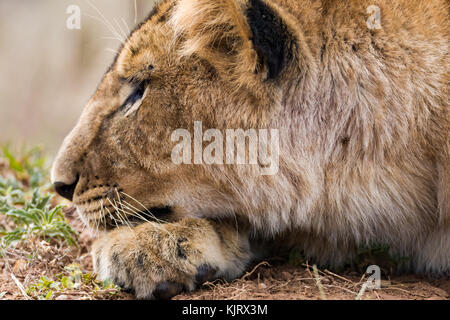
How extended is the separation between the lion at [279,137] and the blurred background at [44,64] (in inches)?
227

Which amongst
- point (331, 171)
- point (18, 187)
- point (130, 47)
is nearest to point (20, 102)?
point (18, 187)

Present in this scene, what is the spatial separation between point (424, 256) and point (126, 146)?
1.42 meters

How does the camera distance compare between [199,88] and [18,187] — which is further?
[18,187]

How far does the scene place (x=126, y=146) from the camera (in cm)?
252

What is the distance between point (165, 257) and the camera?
7.73ft

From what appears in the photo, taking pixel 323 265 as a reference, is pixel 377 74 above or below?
above

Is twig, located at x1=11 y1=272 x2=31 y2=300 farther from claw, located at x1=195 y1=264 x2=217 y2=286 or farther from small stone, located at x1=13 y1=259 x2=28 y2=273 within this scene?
claw, located at x1=195 y1=264 x2=217 y2=286

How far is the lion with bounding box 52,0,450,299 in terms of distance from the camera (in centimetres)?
234

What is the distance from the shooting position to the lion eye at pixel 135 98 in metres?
2.55

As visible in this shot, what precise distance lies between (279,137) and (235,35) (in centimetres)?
45

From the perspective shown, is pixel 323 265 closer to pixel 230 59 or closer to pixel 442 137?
pixel 442 137

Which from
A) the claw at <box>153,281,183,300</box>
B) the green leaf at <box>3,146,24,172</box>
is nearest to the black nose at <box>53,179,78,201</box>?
the claw at <box>153,281,183,300</box>

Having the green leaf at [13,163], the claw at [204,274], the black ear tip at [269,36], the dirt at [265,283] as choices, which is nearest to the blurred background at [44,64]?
the green leaf at [13,163]
